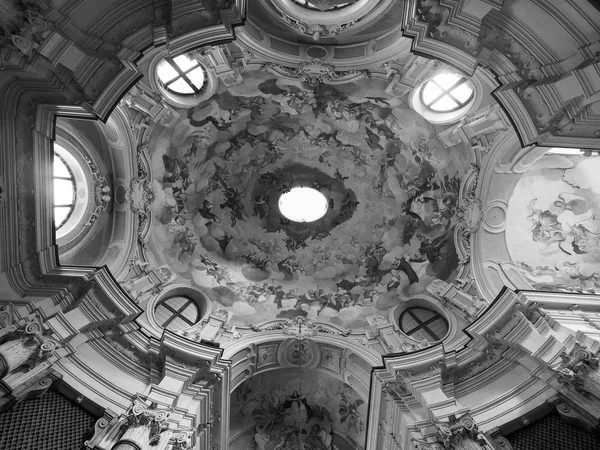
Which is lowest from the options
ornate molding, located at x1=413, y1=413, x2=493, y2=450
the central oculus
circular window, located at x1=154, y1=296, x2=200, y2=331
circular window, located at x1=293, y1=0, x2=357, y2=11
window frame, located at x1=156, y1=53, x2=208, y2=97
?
ornate molding, located at x1=413, y1=413, x2=493, y2=450

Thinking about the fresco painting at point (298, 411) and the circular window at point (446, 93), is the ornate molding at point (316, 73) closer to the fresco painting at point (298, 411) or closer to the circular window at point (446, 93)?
the circular window at point (446, 93)

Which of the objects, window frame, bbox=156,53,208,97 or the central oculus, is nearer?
window frame, bbox=156,53,208,97

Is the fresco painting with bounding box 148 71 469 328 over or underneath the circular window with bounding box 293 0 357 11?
underneath

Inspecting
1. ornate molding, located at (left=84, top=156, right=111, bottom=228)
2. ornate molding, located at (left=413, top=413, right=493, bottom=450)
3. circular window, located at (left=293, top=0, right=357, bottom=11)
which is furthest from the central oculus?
ornate molding, located at (left=413, top=413, right=493, bottom=450)

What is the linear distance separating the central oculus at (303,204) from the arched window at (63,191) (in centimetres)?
765

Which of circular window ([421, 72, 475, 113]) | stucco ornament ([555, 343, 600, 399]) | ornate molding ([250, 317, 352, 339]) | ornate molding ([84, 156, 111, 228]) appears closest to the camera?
stucco ornament ([555, 343, 600, 399])

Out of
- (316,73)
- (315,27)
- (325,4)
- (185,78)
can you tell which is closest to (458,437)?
(316,73)

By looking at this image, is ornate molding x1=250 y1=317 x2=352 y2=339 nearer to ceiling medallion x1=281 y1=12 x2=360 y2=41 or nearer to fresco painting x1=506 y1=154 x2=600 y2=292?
fresco painting x1=506 y1=154 x2=600 y2=292

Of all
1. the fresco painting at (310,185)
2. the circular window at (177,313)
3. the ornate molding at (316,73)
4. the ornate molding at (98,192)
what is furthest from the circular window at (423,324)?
the ornate molding at (98,192)

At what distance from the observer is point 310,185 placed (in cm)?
1812

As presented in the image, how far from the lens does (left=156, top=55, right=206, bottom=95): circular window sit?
1381cm

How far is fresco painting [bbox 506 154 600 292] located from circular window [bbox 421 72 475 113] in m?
2.82

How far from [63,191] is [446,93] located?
35.8ft

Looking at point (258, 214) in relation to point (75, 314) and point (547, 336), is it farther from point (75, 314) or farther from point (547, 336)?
point (547, 336)
